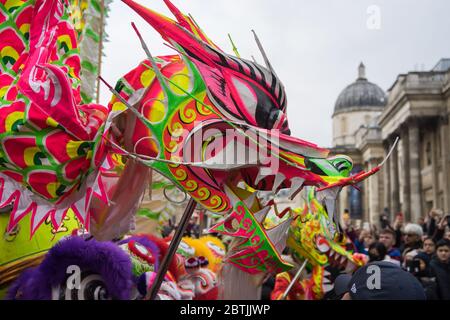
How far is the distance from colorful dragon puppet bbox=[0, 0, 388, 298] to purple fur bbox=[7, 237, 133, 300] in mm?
147

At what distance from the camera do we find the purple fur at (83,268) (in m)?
2.50

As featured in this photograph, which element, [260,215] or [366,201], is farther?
[366,201]

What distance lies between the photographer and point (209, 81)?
254 centimetres

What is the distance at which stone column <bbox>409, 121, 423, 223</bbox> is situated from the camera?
32719mm

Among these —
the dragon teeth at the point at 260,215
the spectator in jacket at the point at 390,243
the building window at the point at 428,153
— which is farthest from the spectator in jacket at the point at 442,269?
the building window at the point at 428,153

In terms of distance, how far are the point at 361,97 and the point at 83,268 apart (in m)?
63.3

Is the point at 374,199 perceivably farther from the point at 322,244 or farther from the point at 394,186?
the point at 322,244

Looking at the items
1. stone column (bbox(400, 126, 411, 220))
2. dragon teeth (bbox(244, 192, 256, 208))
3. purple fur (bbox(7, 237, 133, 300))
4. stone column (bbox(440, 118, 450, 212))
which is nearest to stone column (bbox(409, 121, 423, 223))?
stone column (bbox(400, 126, 411, 220))

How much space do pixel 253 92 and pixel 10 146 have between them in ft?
Answer: 3.59

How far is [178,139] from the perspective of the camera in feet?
8.30

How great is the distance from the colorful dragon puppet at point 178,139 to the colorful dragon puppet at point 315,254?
9.39ft

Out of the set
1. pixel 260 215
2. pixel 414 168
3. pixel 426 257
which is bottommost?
pixel 426 257

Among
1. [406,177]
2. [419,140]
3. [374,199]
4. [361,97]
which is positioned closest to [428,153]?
[419,140]

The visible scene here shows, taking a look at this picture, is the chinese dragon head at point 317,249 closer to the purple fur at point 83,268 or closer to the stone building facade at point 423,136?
the purple fur at point 83,268
